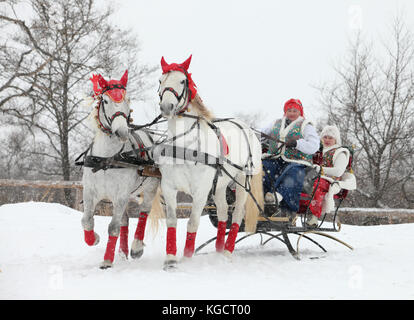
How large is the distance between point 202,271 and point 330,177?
259 cm

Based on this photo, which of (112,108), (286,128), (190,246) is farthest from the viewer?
(286,128)

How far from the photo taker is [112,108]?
4.07 meters

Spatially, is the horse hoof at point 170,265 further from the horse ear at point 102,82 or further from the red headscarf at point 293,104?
the red headscarf at point 293,104

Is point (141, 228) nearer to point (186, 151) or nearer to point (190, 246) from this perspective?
point (190, 246)

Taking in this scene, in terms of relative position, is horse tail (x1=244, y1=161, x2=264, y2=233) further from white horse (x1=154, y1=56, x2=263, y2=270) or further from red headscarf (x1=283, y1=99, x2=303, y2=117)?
red headscarf (x1=283, y1=99, x2=303, y2=117)

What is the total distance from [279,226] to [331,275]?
43.9 inches

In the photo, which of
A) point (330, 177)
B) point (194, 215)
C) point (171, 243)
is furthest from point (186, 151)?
point (330, 177)

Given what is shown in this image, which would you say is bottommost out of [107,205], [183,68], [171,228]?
[107,205]

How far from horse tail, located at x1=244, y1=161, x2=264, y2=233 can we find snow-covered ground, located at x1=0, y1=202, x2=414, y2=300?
46 cm

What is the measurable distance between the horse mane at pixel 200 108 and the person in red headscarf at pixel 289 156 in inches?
48.1

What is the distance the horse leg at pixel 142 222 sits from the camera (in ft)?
15.8


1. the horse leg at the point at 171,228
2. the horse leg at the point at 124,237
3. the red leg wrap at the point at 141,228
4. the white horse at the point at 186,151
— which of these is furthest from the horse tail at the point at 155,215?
the horse leg at the point at 171,228

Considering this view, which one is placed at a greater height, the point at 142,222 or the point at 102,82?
the point at 102,82
